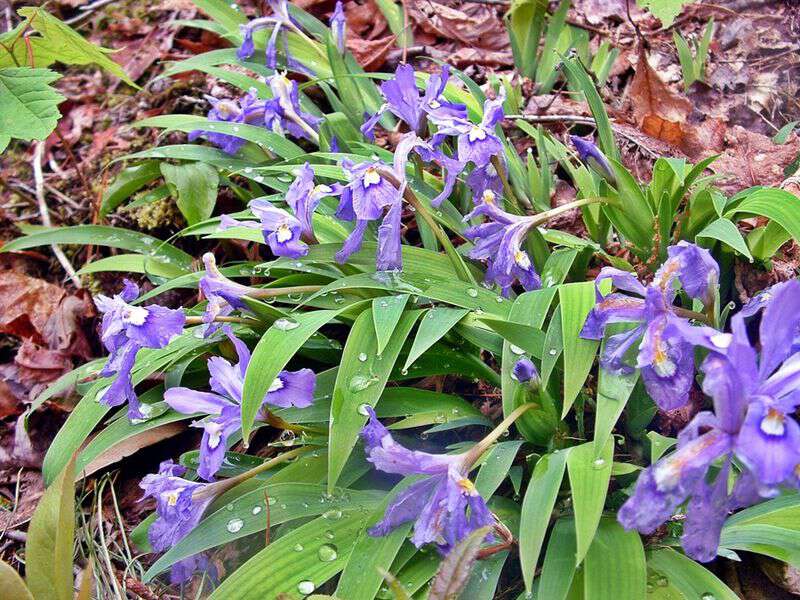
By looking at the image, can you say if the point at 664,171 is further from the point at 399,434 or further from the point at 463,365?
the point at 399,434

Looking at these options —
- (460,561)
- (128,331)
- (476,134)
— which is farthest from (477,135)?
(460,561)

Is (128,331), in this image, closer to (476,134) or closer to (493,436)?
(493,436)

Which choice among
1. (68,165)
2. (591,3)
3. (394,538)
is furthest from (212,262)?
(591,3)

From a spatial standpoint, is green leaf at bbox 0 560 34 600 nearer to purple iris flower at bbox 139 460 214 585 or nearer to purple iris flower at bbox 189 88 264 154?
purple iris flower at bbox 139 460 214 585

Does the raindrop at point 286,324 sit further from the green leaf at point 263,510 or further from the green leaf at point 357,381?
the green leaf at point 263,510

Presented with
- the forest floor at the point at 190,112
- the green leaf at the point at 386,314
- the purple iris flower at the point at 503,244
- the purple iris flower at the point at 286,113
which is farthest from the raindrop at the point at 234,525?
the purple iris flower at the point at 286,113

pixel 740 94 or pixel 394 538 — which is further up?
pixel 740 94
